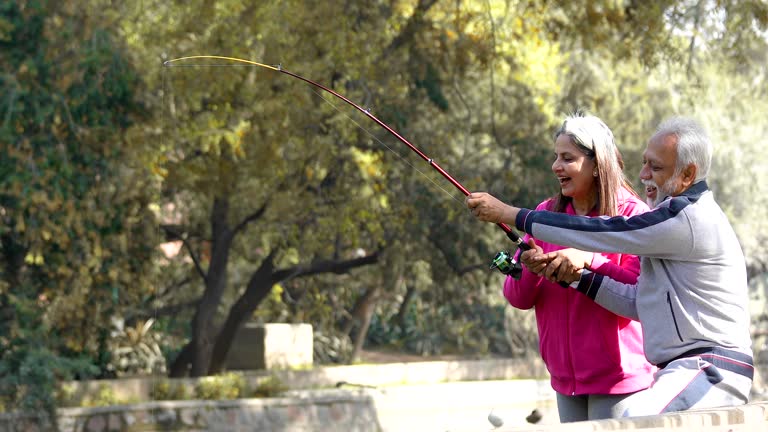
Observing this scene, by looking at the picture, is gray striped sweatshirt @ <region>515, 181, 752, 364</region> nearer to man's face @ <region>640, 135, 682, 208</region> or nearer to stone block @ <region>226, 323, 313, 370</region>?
man's face @ <region>640, 135, 682, 208</region>

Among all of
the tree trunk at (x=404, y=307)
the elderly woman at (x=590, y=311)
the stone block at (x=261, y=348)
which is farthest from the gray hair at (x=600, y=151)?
the tree trunk at (x=404, y=307)

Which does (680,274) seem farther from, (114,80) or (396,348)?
(396,348)

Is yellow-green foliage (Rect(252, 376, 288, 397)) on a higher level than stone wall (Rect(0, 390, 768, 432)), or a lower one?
higher

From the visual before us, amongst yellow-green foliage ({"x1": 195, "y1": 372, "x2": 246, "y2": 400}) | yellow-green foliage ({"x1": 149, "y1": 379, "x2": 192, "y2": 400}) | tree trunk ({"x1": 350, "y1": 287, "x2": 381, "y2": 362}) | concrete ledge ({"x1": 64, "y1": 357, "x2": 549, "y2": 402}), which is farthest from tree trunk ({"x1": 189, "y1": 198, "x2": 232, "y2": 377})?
tree trunk ({"x1": 350, "y1": 287, "x2": 381, "y2": 362})

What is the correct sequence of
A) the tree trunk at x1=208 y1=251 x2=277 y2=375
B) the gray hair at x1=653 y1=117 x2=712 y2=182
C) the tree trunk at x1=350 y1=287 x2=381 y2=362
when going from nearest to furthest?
the gray hair at x1=653 y1=117 x2=712 y2=182 → the tree trunk at x1=208 y1=251 x2=277 y2=375 → the tree trunk at x1=350 y1=287 x2=381 y2=362

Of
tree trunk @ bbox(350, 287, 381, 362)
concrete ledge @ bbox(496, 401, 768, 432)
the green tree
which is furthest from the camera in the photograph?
tree trunk @ bbox(350, 287, 381, 362)

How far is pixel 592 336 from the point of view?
365cm

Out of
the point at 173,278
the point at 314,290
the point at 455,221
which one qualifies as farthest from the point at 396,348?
the point at 455,221

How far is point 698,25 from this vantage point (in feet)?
44.7

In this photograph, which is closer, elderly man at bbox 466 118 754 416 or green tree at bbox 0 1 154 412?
elderly man at bbox 466 118 754 416

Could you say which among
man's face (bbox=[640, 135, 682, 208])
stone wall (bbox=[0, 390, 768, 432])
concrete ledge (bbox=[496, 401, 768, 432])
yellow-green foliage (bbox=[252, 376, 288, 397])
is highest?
man's face (bbox=[640, 135, 682, 208])

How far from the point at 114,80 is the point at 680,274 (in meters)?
9.56

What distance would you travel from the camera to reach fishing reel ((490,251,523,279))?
3.80 m

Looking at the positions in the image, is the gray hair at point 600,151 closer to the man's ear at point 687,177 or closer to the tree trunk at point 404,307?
the man's ear at point 687,177
